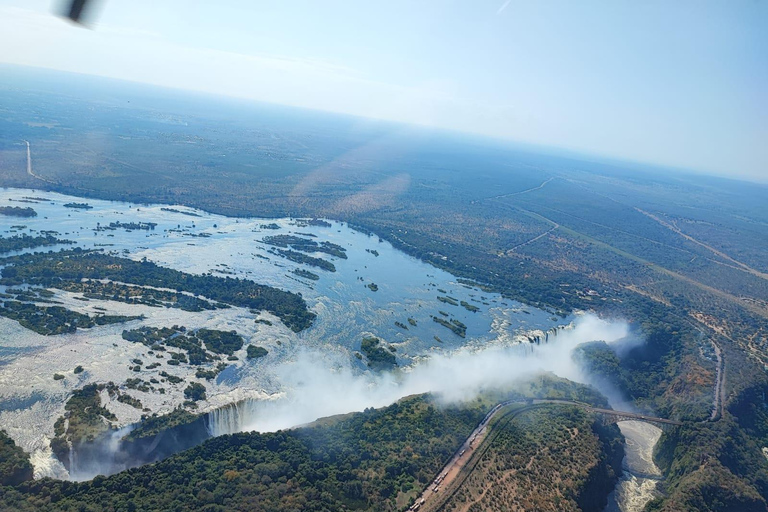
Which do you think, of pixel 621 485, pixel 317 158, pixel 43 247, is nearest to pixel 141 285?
pixel 43 247

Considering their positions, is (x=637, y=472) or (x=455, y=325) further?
(x=455, y=325)

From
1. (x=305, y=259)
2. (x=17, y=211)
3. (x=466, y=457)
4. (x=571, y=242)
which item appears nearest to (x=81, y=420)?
(x=466, y=457)

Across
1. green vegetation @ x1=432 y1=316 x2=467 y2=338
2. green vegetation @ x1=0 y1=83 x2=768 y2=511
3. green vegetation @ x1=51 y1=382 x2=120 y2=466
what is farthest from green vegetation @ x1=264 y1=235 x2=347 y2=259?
green vegetation @ x1=51 y1=382 x2=120 y2=466

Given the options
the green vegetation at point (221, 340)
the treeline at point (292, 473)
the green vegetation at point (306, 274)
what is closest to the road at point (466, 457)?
the treeline at point (292, 473)

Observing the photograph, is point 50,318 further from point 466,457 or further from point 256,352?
point 466,457

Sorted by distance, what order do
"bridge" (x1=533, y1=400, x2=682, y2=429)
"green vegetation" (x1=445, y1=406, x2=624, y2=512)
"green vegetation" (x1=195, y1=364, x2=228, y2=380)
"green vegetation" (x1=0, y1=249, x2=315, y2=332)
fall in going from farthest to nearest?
"green vegetation" (x1=0, y1=249, x2=315, y2=332)
"bridge" (x1=533, y1=400, x2=682, y2=429)
"green vegetation" (x1=195, y1=364, x2=228, y2=380)
"green vegetation" (x1=445, y1=406, x2=624, y2=512)

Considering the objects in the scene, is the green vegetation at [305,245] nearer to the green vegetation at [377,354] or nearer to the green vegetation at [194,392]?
the green vegetation at [377,354]

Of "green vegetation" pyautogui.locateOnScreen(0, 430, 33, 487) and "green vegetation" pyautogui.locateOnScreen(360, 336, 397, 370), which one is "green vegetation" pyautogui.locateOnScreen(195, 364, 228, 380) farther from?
"green vegetation" pyautogui.locateOnScreen(360, 336, 397, 370)
